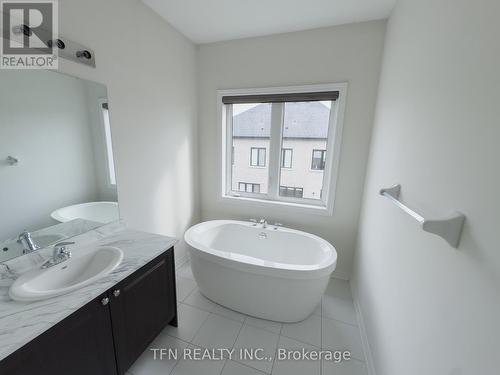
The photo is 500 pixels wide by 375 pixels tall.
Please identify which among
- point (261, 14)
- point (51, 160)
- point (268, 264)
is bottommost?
point (268, 264)

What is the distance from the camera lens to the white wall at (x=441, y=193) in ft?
1.94

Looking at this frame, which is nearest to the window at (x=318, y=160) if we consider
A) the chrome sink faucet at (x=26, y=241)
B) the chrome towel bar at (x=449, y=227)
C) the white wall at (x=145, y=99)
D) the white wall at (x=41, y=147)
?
the white wall at (x=145, y=99)

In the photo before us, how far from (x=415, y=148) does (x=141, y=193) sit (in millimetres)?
2022

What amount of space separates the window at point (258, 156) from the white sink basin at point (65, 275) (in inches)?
68.3

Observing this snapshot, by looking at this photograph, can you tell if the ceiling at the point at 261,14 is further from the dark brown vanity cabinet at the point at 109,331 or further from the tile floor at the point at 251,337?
the tile floor at the point at 251,337

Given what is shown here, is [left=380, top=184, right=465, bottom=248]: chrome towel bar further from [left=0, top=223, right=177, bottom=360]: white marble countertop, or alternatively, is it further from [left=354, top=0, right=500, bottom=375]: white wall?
[left=0, top=223, right=177, bottom=360]: white marble countertop

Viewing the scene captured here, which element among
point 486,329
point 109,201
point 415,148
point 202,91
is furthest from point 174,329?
point 202,91

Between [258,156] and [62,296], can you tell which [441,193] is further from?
[258,156]

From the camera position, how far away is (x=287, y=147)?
97.3 inches

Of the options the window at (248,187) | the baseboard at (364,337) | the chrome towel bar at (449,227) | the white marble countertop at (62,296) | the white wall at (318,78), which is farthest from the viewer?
the window at (248,187)

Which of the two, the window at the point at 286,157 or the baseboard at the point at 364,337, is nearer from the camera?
the baseboard at the point at 364,337

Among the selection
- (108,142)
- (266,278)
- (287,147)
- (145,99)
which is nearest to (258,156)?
(287,147)

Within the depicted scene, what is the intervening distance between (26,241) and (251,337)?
162 cm

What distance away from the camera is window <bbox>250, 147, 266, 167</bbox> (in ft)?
8.43
